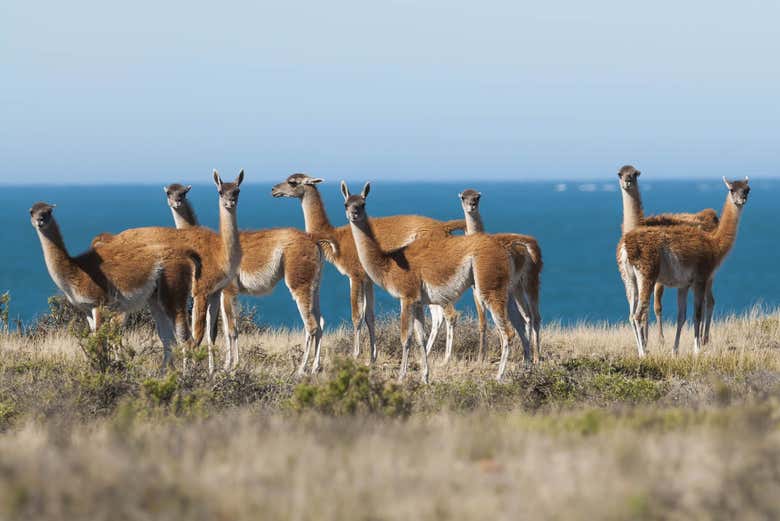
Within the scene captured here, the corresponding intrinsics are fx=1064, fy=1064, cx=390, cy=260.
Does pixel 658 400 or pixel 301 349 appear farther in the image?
pixel 301 349

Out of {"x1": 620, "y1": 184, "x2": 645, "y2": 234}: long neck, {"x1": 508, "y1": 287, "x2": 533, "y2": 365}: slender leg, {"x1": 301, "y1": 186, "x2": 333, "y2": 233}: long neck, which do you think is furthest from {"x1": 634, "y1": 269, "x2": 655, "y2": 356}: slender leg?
{"x1": 301, "y1": 186, "x2": 333, "y2": 233}: long neck

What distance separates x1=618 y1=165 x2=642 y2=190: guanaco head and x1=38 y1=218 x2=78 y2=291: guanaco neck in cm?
765

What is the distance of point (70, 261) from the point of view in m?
11.7

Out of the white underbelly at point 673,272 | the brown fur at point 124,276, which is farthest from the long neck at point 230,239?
the white underbelly at point 673,272

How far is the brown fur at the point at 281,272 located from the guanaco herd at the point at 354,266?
0.01m

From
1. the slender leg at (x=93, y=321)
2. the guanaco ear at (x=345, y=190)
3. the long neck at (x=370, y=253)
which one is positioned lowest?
the slender leg at (x=93, y=321)

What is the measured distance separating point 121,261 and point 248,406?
2754 millimetres

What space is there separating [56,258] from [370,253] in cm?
361

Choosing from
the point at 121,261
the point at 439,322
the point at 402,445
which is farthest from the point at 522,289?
the point at 402,445

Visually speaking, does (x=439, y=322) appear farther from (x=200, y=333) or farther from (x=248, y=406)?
(x=248, y=406)

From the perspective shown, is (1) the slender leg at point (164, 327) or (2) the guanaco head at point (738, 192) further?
(2) the guanaco head at point (738, 192)

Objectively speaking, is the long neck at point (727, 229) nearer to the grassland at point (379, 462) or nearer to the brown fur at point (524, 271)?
the brown fur at point (524, 271)

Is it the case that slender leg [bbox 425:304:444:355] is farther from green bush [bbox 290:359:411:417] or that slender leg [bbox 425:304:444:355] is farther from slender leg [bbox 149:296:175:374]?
green bush [bbox 290:359:411:417]

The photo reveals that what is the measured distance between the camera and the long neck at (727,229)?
14.4 m
